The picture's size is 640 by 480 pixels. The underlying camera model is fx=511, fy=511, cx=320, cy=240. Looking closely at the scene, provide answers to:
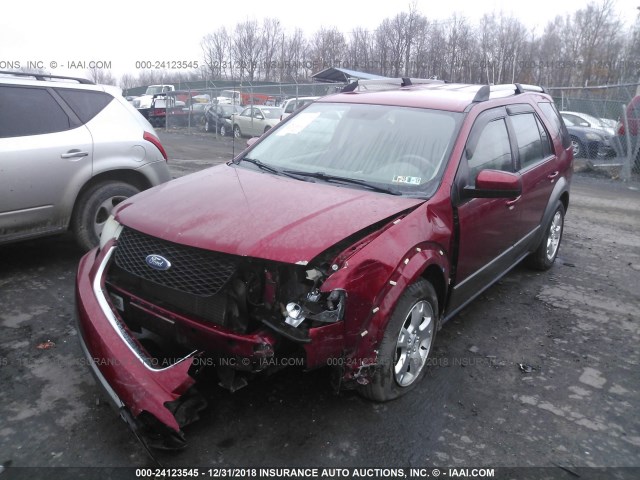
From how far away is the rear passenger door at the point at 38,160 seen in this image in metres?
4.32

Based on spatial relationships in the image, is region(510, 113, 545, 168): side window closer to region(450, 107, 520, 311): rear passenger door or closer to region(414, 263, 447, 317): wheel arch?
region(450, 107, 520, 311): rear passenger door

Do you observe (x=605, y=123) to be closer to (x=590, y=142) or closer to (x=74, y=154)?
(x=590, y=142)

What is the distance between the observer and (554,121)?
17.5ft

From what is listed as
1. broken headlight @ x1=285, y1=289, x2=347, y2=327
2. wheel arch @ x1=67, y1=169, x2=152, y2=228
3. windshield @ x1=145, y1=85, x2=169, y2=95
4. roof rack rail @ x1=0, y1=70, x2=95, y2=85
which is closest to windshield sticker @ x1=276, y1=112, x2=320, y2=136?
wheel arch @ x1=67, y1=169, x2=152, y2=228

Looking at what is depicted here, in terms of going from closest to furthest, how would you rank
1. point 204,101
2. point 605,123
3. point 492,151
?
point 492,151, point 605,123, point 204,101

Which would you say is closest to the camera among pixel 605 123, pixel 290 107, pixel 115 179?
pixel 115 179

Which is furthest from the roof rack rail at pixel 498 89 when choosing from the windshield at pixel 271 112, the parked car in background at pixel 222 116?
the parked car in background at pixel 222 116

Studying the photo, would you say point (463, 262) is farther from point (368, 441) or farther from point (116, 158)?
point (116, 158)

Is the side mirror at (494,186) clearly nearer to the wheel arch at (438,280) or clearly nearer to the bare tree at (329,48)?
the wheel arch at (438,280)

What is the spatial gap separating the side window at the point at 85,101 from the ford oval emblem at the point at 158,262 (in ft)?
9.29

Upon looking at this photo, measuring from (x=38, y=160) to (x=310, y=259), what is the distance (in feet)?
10.6

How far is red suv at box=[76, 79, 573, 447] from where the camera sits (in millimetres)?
2479

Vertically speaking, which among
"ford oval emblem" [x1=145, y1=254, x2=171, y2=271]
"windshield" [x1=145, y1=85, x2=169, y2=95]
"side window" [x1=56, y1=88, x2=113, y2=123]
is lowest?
"ford oval emblem" [x1=145, y1=254, x2=171, y2=271]

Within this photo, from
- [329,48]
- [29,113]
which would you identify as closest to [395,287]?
[29,113]
